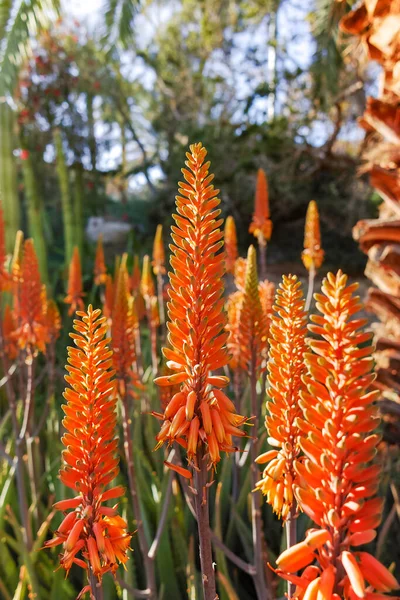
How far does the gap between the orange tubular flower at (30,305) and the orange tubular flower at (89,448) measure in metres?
1.33

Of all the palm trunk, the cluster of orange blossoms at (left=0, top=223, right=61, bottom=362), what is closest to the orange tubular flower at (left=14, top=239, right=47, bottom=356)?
the cluster of orange blossoms at (left=0, top=223, right=61, bottom=362)

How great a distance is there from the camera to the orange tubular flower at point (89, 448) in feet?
2.19

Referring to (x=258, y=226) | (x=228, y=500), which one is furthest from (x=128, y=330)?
(x=258, y=226)

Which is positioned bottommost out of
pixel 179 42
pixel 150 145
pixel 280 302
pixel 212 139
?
pixel 280 302

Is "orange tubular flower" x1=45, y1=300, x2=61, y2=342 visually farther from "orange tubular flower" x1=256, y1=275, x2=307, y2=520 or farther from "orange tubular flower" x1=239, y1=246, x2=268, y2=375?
"orange tubular flower" x1=256, y1=275, x2=307, y2=520

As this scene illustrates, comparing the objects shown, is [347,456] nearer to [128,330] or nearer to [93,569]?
[93,569]

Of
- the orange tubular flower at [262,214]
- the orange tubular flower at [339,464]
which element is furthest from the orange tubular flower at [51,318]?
the orange tubular flower at [339,464]

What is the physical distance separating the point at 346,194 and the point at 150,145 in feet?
20.3

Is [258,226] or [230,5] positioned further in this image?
[230,5]

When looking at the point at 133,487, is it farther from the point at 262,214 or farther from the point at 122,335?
the point at 262,214

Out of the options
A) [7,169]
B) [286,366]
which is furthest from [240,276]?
[7,169]

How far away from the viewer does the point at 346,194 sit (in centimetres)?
882

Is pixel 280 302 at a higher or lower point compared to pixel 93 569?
higher

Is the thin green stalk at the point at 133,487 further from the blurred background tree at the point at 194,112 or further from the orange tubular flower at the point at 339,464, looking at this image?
the blurred background tree at the point at 194,112
